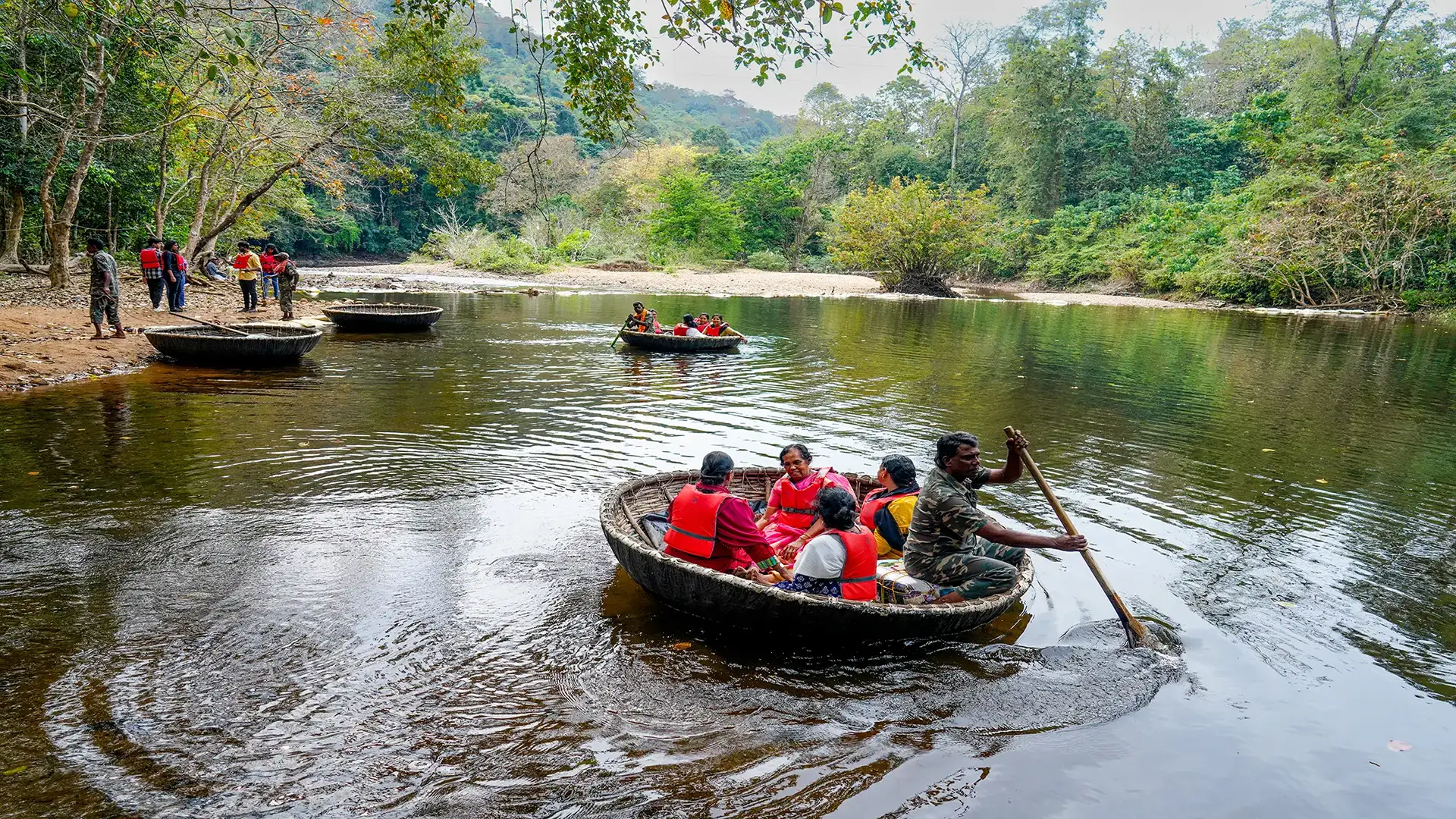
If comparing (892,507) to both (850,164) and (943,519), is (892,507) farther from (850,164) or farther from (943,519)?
(850,164)

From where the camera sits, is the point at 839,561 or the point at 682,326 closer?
the point at 839,561

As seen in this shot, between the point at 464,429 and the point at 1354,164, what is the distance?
109ft

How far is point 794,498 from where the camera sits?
6078 millimetres

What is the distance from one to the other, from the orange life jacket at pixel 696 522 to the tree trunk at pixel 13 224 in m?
20.5

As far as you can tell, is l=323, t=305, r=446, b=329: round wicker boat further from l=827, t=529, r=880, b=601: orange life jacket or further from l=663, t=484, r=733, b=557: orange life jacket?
l=827, t=529, r=880, b=601: orange life jacket

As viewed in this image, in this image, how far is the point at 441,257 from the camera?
149 feet

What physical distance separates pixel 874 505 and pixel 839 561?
4.11ft

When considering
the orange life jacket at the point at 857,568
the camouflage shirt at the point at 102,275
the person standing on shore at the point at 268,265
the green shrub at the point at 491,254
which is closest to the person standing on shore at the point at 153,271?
the camouflage shirt at the point at 102,275

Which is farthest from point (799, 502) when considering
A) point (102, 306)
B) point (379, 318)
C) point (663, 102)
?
point (663, 102)

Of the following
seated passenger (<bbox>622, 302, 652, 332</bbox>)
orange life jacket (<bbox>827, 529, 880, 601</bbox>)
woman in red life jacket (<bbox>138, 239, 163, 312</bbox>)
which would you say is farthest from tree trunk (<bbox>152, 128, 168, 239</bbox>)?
orange life jacket (<bbox>827, 529, 880, 601</bbox>)

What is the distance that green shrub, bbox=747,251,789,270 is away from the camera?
49781 millimetres

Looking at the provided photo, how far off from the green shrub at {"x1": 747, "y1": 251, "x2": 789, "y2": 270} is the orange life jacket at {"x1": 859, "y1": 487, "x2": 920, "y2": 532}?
44.2 meters

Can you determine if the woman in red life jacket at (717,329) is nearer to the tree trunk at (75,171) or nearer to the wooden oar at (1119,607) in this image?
the tree trunk at (75,171)

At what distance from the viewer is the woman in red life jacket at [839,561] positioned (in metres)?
4.77
